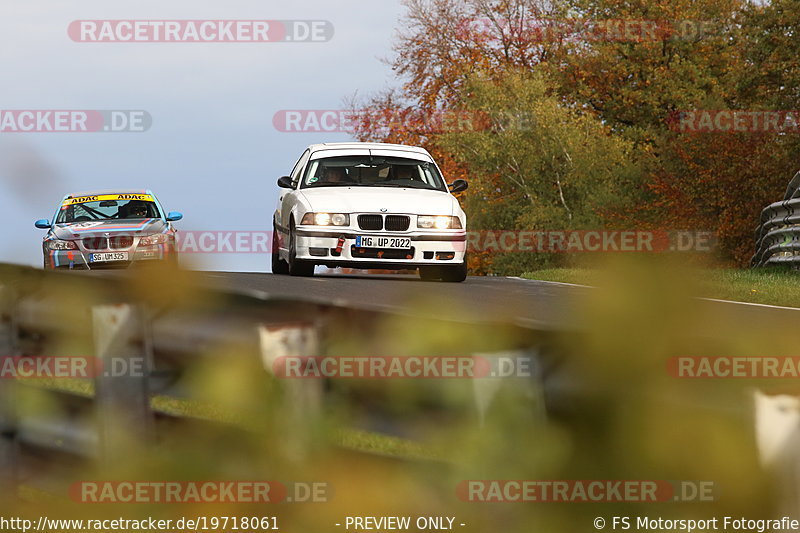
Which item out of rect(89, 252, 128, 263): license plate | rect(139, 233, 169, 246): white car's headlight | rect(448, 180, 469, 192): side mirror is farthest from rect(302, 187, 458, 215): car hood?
rect(89, 252, 128, 263): license plate

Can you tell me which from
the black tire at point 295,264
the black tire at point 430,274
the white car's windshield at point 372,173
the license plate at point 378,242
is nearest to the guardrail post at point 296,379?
the license plate at point 378,242

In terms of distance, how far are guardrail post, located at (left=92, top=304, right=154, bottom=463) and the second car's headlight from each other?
13.0 m

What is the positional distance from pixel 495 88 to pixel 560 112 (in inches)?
95.3

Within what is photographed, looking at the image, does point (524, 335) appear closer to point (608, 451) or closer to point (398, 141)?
point (608, 451)

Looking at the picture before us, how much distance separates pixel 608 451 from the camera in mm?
2180

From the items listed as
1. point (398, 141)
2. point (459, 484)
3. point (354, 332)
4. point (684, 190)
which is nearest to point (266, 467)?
point (354, 332)

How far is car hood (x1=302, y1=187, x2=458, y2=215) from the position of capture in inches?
660

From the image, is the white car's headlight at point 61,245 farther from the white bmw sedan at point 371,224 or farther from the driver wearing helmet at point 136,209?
the white bmw sedan at point 371,224

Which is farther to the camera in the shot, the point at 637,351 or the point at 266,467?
the point at 266,467

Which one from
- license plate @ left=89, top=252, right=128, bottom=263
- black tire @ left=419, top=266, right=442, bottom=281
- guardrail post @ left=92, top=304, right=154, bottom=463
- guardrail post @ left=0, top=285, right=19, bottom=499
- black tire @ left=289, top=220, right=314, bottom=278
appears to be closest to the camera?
guardrail post @ left=92, top=304, right=154, bottom=463

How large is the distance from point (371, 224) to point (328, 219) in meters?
0.60

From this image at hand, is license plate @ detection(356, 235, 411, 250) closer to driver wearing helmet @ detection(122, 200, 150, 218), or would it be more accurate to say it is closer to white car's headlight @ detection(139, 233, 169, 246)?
white car's headlight @ detection(139, 233, 169, 246)

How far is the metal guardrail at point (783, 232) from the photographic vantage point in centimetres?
2314

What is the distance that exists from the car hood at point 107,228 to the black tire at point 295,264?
120 inches
